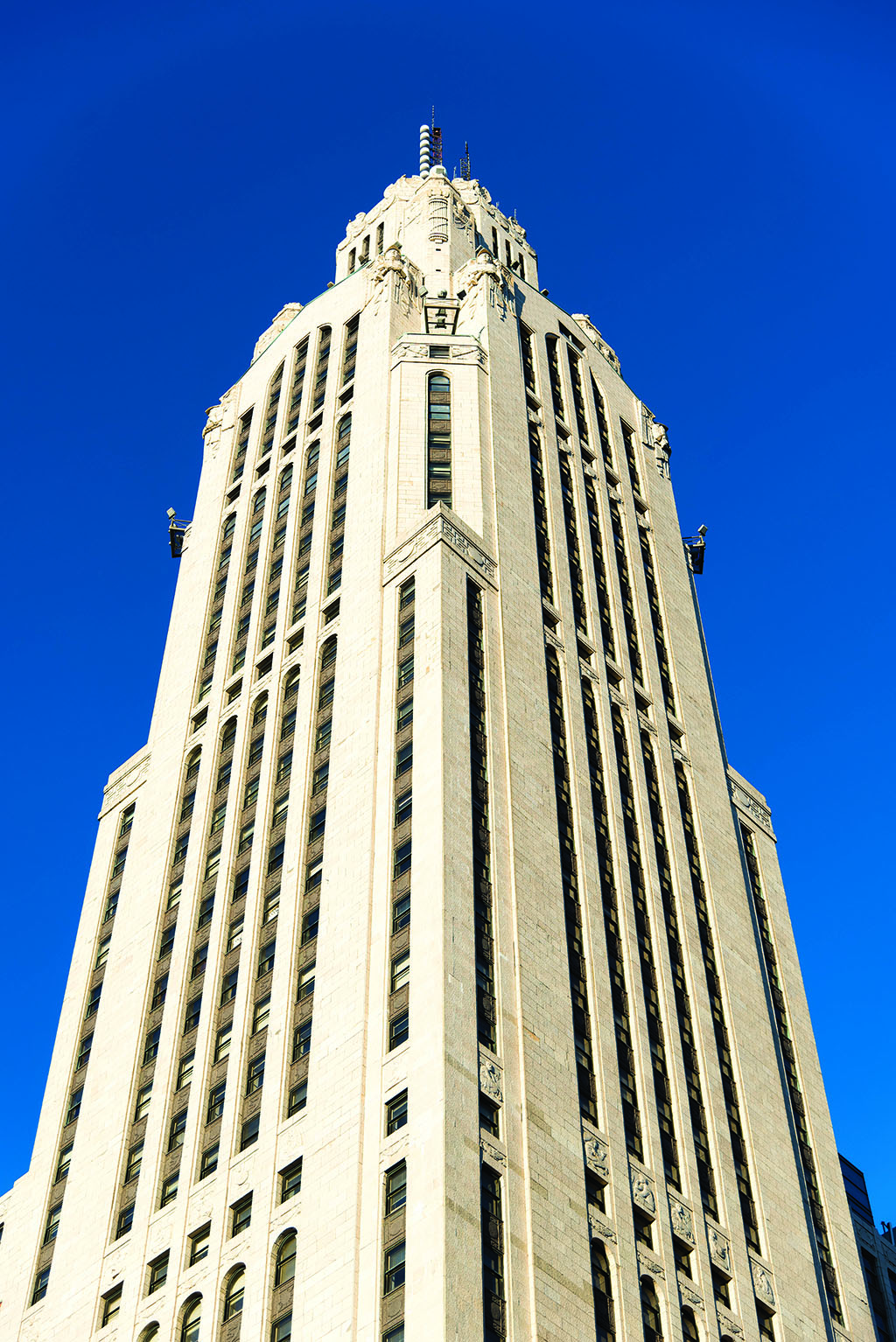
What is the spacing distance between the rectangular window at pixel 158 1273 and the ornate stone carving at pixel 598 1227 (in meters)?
17.3

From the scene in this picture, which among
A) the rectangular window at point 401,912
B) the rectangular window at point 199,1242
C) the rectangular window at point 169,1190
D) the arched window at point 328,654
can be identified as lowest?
the rectangular window at point 199,1242

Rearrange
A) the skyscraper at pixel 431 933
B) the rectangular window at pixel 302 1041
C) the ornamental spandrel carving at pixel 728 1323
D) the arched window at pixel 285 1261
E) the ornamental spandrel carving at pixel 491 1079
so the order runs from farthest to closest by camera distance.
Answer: the rectangular window at pixel 302 1041 → the ornamental spandrel carving at pixel 728 1323 → the ornamental spandrel carving at pixel 491 1079 → the skyscraper at pixel 431 933 → the arched window at pixel 285 1261

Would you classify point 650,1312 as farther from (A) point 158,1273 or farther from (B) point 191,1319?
(A) point 158,1273

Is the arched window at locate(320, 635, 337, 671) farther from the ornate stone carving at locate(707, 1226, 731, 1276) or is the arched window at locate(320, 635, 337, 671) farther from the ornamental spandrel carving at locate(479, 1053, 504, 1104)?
the ornate stone carving at locate(707, 1226, 731, 1276)

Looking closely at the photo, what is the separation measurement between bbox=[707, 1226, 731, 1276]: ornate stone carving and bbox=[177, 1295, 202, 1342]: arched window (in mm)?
20986

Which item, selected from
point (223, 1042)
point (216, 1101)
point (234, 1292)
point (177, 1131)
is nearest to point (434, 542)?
point (223, 1042)

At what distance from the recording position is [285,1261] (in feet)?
214

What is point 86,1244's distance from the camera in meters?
75.4

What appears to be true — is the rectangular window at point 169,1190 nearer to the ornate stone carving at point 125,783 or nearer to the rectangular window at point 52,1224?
the rectangular window at point 52,1224

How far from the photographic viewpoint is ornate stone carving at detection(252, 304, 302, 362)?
4902 inches

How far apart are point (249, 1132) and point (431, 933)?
11608 millimetres

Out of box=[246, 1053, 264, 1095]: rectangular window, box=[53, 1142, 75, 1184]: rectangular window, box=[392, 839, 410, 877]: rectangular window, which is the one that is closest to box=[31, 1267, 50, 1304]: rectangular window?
box=[53, 1142, 75, 1184]: rectangular window

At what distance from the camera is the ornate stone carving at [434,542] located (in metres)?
89.3

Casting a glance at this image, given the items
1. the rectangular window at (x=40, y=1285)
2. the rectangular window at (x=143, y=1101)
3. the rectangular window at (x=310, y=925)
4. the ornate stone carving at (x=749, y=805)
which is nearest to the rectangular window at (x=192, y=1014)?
the rectangular window at (x=143, y=1101)
